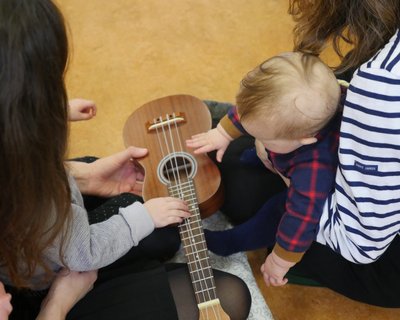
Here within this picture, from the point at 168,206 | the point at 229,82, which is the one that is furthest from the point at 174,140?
the point at 229,82

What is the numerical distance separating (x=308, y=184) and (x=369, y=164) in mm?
153

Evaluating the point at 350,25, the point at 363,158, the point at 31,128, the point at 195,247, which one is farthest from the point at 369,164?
the point at 31,128

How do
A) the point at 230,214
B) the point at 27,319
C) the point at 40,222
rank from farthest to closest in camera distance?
the point at 230,214 < the point at 27,319 < the point at 40,222

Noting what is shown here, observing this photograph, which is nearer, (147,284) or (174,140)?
(147,284)

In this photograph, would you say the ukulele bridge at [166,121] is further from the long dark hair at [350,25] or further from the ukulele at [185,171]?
the long dark hair at [350,25]

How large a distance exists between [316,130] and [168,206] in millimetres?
353

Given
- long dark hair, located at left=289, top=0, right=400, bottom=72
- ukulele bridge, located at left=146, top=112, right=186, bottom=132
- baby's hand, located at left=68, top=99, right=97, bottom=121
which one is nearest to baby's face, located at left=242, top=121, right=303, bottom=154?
long dark hair, located at left=289, top=0, right=400, bottom=72

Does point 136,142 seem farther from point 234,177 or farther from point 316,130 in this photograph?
point 316,130

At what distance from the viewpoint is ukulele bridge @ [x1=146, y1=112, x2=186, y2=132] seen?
48.7 inches

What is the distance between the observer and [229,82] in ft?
5.82

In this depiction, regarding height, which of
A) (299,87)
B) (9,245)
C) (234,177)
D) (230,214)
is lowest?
(230,214)

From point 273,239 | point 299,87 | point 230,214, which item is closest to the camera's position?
point 299,87

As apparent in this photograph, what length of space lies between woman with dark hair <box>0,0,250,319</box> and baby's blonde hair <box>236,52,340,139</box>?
0.30 m

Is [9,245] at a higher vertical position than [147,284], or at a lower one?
higher
